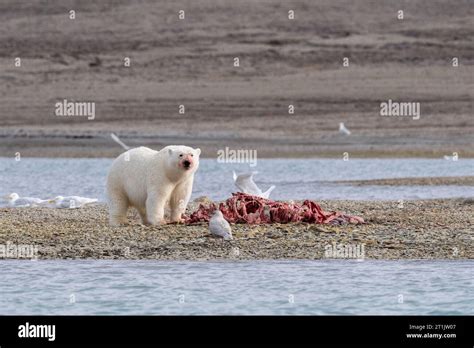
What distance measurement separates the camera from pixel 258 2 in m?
61.1

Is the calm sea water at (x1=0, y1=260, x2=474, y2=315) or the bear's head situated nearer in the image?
the calm sea water at (x1=0, y1=260, x2=474, y2=315)

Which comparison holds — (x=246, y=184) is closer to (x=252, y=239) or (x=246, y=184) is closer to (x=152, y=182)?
(x=152, y=182)

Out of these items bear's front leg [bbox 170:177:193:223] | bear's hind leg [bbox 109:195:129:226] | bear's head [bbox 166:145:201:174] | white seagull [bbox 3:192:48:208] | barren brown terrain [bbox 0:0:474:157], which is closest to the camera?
bear's head [bbox 166:145:201:174]

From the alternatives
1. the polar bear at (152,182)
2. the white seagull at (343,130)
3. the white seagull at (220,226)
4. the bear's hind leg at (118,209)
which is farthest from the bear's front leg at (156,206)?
the white seagull at (343,130)

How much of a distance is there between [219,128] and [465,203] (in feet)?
81.9

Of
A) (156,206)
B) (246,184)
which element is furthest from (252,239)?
(246,184)

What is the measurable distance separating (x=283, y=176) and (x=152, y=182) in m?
13.5

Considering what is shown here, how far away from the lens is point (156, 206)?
14242 mm

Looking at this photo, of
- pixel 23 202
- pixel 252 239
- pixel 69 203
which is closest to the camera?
pixel 252 239

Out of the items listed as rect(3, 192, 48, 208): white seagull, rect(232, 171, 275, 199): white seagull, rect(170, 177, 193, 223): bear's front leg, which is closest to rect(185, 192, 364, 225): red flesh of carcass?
rect(170, 177, 193, 223): bear's front leg

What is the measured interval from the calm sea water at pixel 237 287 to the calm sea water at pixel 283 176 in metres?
7.98

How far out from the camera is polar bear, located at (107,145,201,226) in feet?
46.2

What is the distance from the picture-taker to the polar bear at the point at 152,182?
554 inches

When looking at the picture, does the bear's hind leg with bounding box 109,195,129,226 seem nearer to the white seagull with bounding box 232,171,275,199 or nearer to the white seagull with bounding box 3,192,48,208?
the white seagull with bounding box 232,171,275,199
